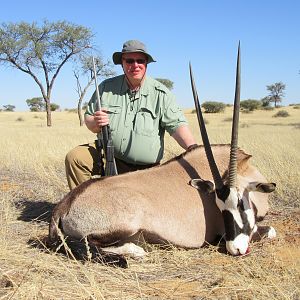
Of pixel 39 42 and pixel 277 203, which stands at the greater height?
pixel 39 42

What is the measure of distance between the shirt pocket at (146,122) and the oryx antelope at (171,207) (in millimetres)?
786

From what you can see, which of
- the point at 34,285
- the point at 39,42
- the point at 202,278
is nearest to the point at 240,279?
the point at 202,278

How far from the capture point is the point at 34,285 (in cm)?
278

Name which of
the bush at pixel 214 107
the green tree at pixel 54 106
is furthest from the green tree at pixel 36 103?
the bush at pixel 214 107

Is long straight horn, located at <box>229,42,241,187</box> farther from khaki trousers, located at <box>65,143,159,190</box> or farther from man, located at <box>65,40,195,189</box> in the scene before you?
khaki trousers, located at <box>65,143,159,190</box>

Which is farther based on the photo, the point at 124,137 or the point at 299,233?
the point at 124,137

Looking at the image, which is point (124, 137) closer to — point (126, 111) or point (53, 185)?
point (126, 111)

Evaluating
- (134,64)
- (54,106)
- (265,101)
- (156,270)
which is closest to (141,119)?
(134,64)

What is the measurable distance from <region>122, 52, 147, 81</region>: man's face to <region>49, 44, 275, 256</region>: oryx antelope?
3.90ft

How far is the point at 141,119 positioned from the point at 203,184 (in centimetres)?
135

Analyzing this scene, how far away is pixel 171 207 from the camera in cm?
379

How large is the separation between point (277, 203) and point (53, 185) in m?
3.33

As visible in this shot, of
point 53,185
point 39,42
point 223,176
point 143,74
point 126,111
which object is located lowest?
point 53,185

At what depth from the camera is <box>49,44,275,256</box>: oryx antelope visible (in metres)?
3.55
